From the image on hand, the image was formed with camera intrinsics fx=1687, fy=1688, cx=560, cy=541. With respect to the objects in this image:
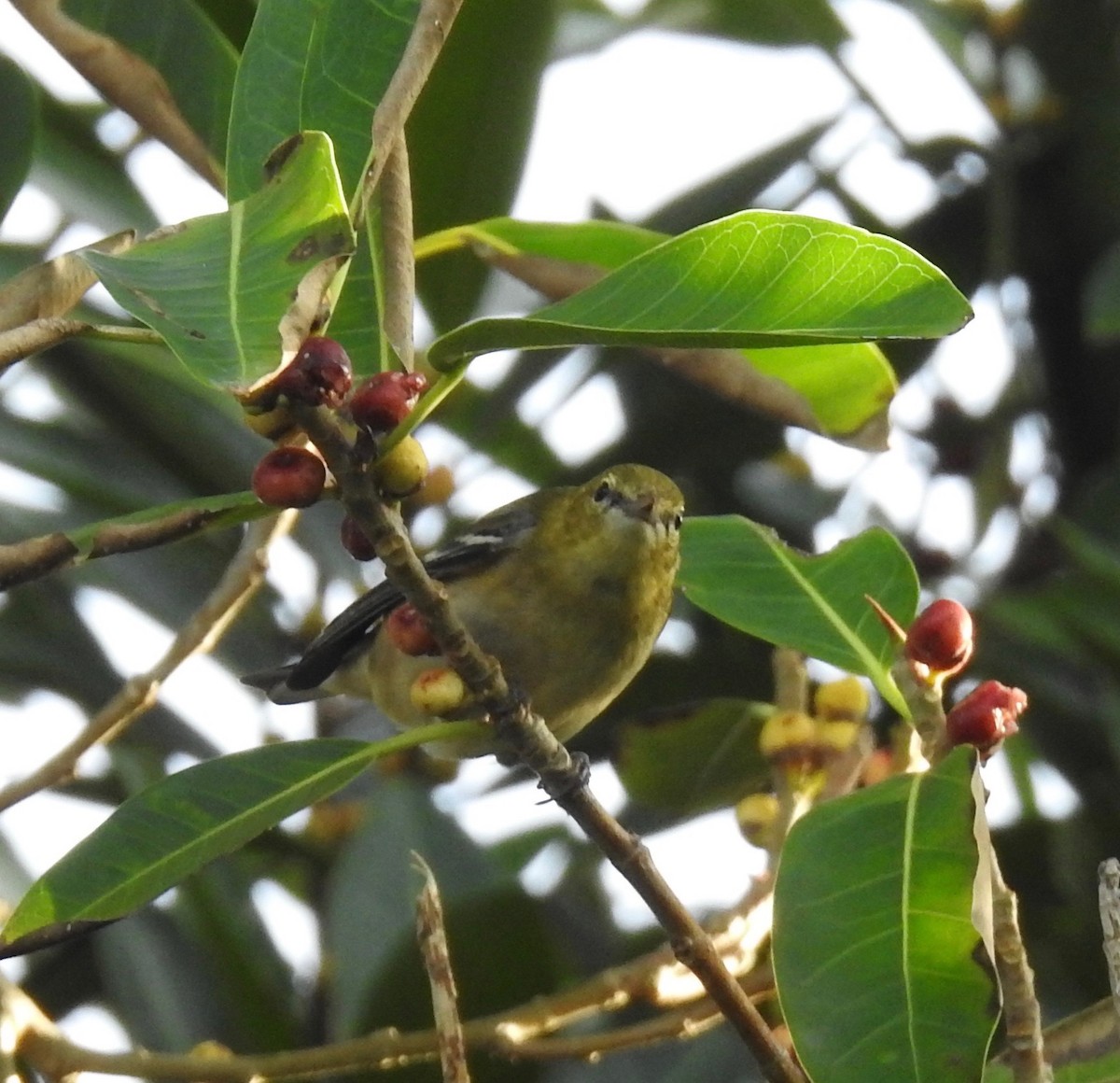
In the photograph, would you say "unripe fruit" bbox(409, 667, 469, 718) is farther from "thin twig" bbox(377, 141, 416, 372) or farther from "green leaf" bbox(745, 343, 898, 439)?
"green leaf" bbox(745, 343, 898, 439)

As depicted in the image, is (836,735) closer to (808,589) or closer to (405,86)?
(808,589)

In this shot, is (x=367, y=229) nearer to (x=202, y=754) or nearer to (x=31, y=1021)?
(x=31, y=1021)

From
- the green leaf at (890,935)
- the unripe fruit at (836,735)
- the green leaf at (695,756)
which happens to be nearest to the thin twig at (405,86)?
the green leaf at (890,935)

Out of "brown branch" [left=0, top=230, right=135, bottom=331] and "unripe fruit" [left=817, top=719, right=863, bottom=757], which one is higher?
"brown branch" [left=0, top=230, right=135, bottom=331]

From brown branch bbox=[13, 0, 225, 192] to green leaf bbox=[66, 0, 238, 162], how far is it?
0.02 meters

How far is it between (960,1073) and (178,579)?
263cm

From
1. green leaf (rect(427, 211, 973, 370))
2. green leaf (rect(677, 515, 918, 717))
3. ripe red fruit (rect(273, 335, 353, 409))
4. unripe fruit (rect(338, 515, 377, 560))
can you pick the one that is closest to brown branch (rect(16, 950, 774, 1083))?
green leaf (rect(677, 515, 918, 717))

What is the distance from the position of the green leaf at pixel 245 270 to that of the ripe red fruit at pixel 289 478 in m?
0.22

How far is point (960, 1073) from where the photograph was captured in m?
1.82

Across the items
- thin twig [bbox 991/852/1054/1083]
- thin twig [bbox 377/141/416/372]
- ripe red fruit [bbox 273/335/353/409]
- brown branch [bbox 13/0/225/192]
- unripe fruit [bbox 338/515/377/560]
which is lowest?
thin twig [bbox 991/852/1054/1083]

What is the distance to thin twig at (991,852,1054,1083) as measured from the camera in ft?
5.78

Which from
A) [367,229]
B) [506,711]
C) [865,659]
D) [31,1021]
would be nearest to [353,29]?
[367,229]

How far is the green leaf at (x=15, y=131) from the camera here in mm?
2854

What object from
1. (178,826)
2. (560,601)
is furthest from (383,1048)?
(560,601)
